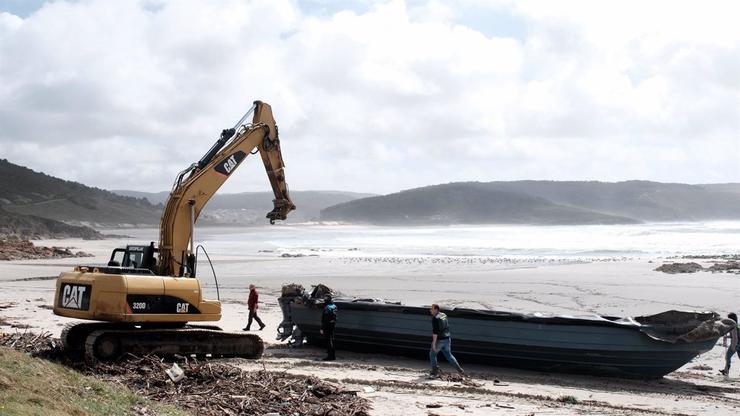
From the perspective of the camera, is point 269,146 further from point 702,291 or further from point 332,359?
point 702,291

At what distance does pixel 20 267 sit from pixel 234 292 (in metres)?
16.2

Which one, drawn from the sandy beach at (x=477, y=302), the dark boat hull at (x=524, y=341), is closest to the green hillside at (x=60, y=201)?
the sandy beach at (x=477, y=302)

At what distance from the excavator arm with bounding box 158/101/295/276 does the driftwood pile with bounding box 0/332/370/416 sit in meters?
2.37

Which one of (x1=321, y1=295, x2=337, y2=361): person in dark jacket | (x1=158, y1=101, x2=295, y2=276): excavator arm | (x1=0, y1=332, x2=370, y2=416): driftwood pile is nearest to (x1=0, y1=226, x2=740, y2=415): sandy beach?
(x1=321, y1=295, x2=337, y2=361): person in dark jacket

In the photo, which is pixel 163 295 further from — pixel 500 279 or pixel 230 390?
pixel 500 279

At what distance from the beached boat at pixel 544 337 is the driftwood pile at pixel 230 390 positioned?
376cm

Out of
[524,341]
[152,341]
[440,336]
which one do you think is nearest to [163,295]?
[152,341]

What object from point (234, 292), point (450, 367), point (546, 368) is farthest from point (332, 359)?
point (234, 292)

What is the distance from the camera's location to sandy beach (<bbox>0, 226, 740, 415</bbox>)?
38.4 feet

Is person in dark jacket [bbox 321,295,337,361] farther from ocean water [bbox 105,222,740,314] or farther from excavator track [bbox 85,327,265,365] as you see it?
ocean water [bbox 105,222,740,314]

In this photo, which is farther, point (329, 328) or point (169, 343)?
point (329, 328)

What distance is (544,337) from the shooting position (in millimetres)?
14430

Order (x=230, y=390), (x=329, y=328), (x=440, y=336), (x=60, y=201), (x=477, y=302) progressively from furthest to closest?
(x=60, y=201)
(x=477, y=302)
(x=329, y=328)
(x=440, y=336)
(x=230, y=390)

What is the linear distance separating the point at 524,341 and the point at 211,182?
21.0ft
